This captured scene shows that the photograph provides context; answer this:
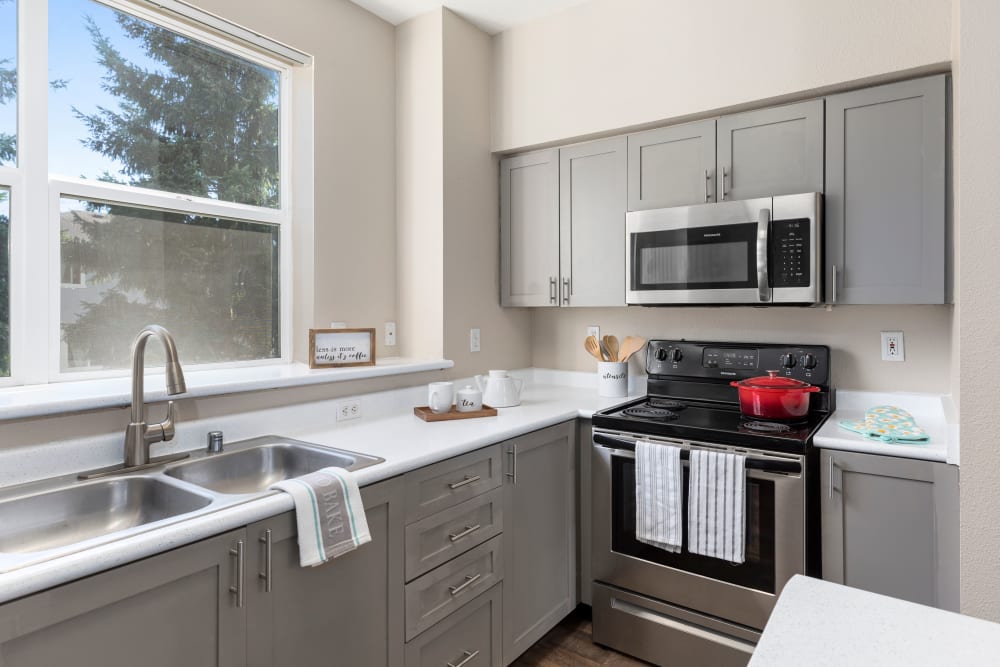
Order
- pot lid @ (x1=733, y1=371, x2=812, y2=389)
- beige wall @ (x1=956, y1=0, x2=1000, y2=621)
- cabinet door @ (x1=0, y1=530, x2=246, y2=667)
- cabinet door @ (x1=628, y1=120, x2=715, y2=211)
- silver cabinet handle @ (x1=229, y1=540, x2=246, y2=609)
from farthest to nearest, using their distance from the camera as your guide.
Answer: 1. cabinet door @ (x1=628, y1=120, x2=715, y2=211)
2. pot lid @ (x1=733, y1=371, x2=812, y2=389)
3. beige wall @ (x1=956, y1=0, x2=1000, y2=621)
4. silver cabinet handle @ (x1=229, y1=540, x2=246, y2=609)
5. cabinet door @ (x1=0, y1=530, x2=246, y2=667)

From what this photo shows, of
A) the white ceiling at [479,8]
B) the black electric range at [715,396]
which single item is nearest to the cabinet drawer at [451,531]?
the black electric range at [715,396]

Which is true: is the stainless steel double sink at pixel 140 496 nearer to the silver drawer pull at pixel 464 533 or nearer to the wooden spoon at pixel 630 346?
the silver drawer pull at pixel 464 533

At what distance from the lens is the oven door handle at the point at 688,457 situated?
6.08 feet

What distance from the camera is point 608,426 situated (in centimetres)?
224

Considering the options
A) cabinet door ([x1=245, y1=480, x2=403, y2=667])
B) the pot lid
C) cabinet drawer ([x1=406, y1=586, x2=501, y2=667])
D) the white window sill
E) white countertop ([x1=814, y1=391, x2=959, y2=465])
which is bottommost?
cabinet drawer ([x1=406, y1=586, x2=501, y2=667])

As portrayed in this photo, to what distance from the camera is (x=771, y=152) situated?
87.2 inches

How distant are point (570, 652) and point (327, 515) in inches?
54.6

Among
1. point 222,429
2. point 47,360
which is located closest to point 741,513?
point 222,429

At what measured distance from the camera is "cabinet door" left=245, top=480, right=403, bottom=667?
1.26m

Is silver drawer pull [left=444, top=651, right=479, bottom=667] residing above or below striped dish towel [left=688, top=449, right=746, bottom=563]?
below

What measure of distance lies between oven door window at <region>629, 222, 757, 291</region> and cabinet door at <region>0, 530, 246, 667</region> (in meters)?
1.87

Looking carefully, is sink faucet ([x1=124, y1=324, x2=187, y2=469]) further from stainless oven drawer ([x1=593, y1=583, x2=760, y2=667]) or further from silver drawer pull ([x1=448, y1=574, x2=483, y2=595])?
stainless oven drawer ([x1=593, y1=583, x2=760, y2=667])

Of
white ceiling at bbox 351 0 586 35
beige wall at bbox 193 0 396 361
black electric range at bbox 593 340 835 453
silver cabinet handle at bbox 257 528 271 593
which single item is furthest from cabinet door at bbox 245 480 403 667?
white ceiling at bbox 351 0 586 35

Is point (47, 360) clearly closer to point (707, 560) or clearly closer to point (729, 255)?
point (707, 560)
